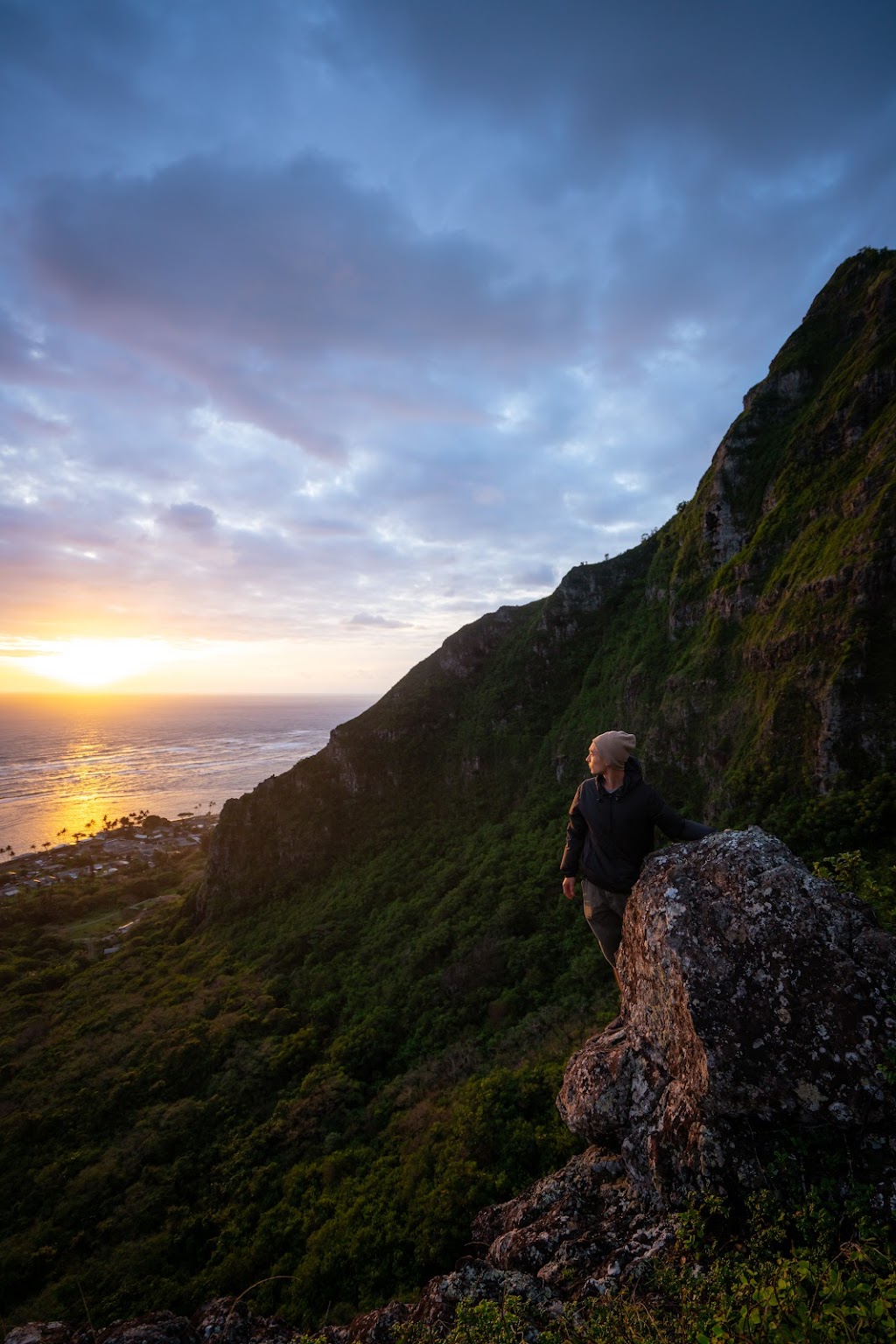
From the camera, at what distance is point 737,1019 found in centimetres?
554

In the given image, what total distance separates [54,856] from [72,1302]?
221 feet

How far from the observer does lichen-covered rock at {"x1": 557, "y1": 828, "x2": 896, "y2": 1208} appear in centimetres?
504

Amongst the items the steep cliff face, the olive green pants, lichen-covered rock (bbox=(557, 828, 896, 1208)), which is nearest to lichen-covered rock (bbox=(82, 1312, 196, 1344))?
lichen-covered rock (bbox=(557, 828, 896, 1208))

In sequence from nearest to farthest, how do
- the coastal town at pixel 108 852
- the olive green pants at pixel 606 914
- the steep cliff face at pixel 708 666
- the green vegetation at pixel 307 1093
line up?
the olive green pants at pixel 606 914, the green vegetation at pixel 307 1093, the steep cliff face at pixel 708 666, the coastal town at pixel 108 852

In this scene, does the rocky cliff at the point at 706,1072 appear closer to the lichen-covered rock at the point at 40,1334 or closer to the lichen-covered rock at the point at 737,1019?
the lichen-covered rock at the point at 737,1019

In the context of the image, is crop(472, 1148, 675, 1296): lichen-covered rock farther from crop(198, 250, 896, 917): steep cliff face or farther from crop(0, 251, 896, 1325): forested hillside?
crop(198, 250, 896, 917): steep cliff face

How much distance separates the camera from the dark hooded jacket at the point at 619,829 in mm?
6734

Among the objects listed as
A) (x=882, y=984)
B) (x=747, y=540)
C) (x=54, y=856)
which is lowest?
(x=54, y=856)

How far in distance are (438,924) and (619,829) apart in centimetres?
2244

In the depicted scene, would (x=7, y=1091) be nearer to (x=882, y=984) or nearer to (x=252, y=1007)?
(x=252, y=1007)

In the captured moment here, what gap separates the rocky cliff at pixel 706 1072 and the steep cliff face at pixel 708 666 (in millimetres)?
11655

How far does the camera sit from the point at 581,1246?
5.99 meters

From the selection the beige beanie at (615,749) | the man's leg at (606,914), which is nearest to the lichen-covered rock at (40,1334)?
the man's leg at (606,914)

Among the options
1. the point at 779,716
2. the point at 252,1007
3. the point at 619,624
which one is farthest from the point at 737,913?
the point at 619,624
